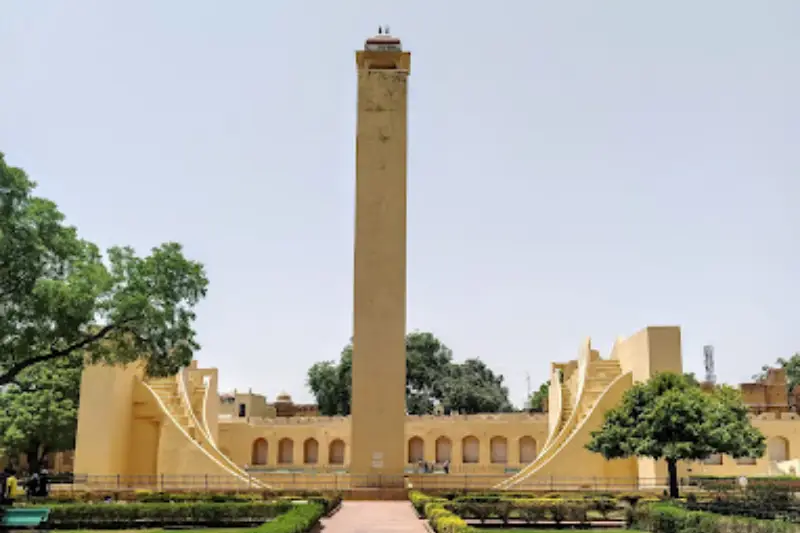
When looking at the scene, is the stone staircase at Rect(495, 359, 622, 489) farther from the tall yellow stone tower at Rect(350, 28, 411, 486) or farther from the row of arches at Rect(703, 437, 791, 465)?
the row of arches at Rect(703, 437, 791, 465)

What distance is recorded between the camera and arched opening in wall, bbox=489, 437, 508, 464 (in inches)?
1577

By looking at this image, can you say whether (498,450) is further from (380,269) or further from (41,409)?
(41,409)

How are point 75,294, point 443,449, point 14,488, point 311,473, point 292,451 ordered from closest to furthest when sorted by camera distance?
point 75,294 < point 14,488 < point 311,473 < point 443,449 < point 292,451

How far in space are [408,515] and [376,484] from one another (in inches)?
217

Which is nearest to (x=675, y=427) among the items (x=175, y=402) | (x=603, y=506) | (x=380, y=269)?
(x=603, y=506)

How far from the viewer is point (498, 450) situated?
40.3 meters

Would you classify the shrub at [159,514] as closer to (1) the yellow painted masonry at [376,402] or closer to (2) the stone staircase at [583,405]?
(1) the yellow painted masonry at [376,402]

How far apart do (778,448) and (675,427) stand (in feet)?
53.4

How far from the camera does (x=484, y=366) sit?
201 feet

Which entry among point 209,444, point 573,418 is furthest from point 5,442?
point 573,418

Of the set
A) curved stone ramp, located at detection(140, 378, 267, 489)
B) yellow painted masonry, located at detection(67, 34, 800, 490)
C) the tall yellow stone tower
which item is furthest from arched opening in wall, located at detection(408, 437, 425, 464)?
the tall yellow stone tower

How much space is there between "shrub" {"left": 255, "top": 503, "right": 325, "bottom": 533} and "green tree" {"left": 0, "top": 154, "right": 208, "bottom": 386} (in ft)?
16.0

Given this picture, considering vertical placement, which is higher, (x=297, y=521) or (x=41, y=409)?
(x=41, y=409)

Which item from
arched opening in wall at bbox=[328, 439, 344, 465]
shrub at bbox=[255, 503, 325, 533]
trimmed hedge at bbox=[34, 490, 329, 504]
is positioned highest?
arched opening in wall at bbox=[328, 439, 344, 465]
